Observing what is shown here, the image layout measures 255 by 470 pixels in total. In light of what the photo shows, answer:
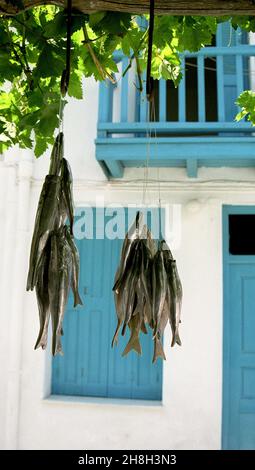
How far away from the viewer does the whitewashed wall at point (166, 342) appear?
4.56m

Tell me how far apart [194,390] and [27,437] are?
1.83 m

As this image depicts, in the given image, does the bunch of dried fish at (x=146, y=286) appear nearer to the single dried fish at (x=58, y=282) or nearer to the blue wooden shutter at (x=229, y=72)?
the single dried fish at (x=58, y=282)

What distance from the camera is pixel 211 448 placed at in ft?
14.6

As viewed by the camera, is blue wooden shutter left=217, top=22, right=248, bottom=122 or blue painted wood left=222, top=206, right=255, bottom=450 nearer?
blue wooden shutter left=217, top=22, right=248, bottom=122

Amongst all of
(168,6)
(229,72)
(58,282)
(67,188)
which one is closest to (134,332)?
(58,282)

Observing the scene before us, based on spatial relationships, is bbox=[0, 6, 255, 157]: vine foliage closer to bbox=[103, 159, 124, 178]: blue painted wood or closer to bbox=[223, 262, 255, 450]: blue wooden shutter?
bbox=[103, 159, 124, 178]: blue painted wood

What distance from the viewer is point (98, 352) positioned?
4.78 metres

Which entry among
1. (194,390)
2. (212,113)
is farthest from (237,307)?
(212,113)

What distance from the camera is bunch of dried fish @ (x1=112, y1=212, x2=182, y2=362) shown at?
102 centimetres

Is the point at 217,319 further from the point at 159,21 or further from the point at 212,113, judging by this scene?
the point at 159,21

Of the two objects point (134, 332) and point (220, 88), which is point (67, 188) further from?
point (220, 88)

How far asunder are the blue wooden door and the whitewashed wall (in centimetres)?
16

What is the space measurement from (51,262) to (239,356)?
13.6 ft

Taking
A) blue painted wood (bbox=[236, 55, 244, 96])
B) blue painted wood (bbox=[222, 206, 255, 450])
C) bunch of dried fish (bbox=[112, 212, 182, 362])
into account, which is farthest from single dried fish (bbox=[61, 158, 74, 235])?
blue painted wood (bbox=[222, 206, 255, 450])
